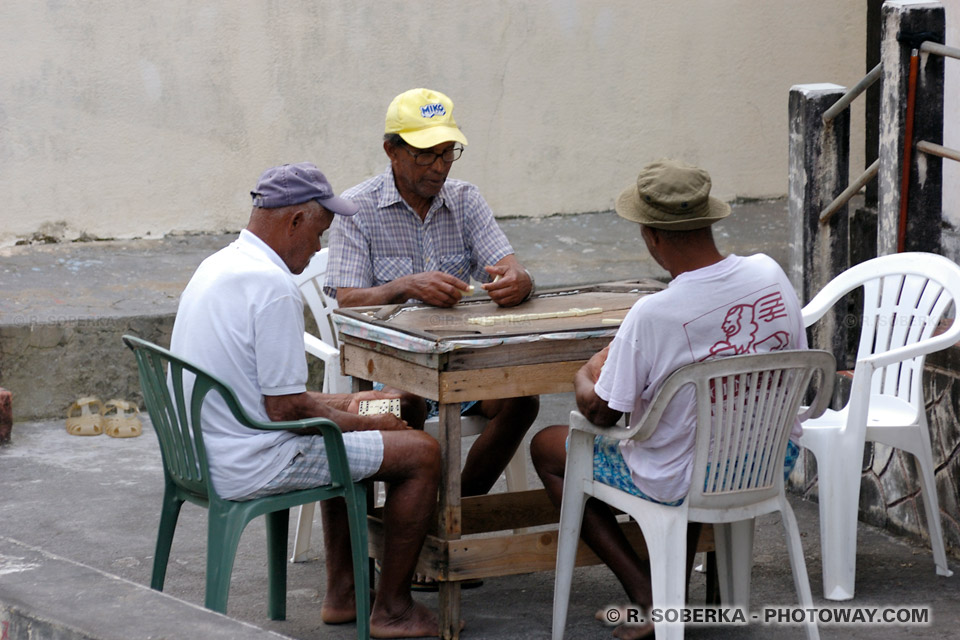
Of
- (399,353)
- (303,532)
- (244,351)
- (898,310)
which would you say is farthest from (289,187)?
(898,310)

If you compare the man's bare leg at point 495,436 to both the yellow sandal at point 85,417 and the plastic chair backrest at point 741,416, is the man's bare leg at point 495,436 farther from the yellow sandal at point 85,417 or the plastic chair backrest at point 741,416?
the yellow sandal at point 85,417

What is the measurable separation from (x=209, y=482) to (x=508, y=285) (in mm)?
1267

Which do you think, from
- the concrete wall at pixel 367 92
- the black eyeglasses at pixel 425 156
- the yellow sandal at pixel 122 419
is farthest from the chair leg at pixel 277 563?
the concrete wall at pixel 367 92

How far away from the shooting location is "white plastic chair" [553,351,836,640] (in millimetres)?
3500

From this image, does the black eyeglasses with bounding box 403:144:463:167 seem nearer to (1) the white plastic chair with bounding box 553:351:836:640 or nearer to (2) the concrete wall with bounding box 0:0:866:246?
(1) the white plastic chair with bounding box 553:351:836:640

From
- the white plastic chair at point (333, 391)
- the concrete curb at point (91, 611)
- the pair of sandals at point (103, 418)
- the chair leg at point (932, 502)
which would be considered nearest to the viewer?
the concrete curb at point (91, 611)

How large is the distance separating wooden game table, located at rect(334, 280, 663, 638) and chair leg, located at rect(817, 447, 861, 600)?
0.64m

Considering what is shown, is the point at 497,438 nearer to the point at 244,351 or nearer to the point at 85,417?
the point at 244,351

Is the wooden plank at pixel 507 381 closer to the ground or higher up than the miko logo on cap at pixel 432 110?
closer to the ground

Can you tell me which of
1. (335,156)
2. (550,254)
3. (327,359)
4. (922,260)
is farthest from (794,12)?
(327,359)

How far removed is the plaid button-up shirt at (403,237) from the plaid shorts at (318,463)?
1.01 meters

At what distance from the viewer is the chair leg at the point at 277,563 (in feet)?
13.5

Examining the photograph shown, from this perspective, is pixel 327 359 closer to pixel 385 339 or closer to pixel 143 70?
pixel 385 339

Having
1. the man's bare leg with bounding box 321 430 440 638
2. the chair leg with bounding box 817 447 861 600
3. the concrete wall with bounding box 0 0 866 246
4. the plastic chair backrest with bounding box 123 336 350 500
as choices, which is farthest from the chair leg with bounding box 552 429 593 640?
the concrete wall with bounding box 0 0 866 246
